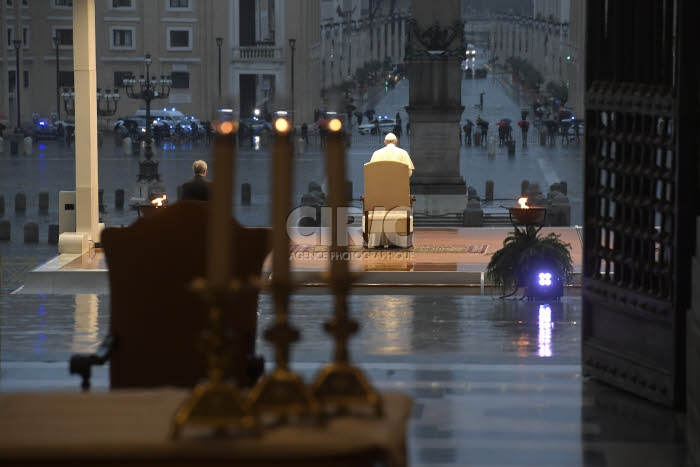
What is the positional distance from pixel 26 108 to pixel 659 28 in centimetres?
6004

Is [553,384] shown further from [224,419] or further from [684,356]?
[224,419]

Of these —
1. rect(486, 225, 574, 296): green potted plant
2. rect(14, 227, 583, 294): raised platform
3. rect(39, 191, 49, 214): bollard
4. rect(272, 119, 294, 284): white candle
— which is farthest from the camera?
rect(39, 191, 49, 214): bollard

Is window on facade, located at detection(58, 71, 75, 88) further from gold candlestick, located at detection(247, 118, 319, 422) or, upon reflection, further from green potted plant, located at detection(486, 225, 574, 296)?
gold candlestick, located at detection(247, 118, 319, 422)

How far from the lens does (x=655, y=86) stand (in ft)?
25.6

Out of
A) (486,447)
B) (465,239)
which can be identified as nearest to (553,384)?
(486,447)

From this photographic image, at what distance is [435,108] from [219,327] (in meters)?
19.5

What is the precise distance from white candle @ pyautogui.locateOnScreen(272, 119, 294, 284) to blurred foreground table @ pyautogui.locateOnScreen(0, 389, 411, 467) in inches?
15.8

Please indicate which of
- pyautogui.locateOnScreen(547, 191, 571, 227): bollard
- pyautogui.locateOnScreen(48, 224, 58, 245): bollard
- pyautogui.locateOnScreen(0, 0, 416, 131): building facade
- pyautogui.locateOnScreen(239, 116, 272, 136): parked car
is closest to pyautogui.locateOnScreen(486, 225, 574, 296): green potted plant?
pyautogui.locateOnScreen(547, 191, 571, 227): bollard

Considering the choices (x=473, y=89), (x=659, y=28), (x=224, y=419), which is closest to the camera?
(x=224, y=419)

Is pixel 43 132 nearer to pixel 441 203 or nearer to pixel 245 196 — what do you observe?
pixel 245 196

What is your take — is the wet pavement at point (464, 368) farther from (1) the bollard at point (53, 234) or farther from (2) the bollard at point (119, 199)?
(2) the bollard at point (119, 199)

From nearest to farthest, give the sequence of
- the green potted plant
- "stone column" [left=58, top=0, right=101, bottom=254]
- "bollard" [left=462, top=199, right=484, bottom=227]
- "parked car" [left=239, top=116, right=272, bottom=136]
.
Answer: the green potted plant → "stone column" [left=58, top=0, right=101, bottom=254] → "bollard" [left=462, top=199, right=484, bottom=227] → "parked car" [left=239, top=116, right=272, bottom=136]

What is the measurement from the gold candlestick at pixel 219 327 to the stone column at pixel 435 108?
1884 cm

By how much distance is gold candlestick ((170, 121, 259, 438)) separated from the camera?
11.7ft
